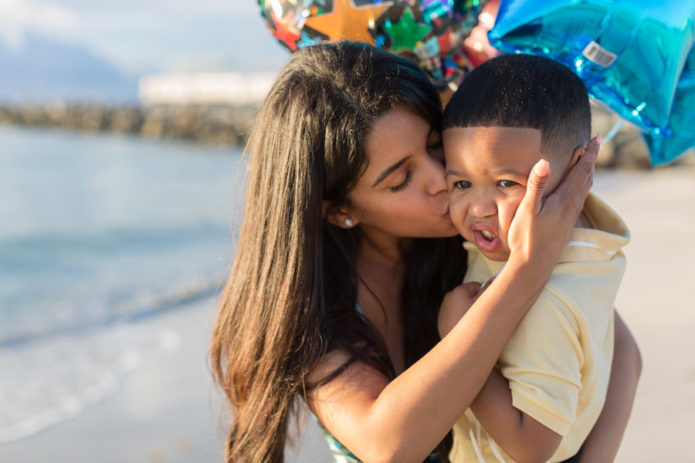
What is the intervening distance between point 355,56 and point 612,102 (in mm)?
598

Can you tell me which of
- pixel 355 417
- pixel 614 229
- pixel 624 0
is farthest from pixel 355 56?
pixel 355 417

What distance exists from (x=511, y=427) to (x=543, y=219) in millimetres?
381

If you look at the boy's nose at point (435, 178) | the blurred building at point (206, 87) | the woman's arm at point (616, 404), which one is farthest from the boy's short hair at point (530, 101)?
the blurred building at point (206, 87)

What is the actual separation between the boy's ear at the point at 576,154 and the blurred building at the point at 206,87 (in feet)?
125

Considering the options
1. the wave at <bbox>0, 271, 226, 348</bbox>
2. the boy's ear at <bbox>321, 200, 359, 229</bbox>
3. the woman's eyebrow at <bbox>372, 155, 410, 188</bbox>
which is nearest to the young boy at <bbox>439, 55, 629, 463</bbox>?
the woman's eyebrow at <bbox>372, 155, 410, 188</bbox>

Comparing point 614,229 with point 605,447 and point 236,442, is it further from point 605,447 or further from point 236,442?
point 236,442

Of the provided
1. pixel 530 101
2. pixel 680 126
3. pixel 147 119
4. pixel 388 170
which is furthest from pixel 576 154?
pixel 147 119

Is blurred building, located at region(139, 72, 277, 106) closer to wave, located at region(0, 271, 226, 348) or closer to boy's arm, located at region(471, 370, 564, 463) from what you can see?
wave, located at region(0, 271, 226, 348)

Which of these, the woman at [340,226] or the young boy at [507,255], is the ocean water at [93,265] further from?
the young boy at [507,255]

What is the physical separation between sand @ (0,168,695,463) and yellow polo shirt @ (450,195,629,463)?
1.24 meters

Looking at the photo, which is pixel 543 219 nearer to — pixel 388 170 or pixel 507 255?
pixel 507 255

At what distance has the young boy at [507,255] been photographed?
1271mm

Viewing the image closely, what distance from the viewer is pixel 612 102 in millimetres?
1630

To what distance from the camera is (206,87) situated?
43.4 meters
